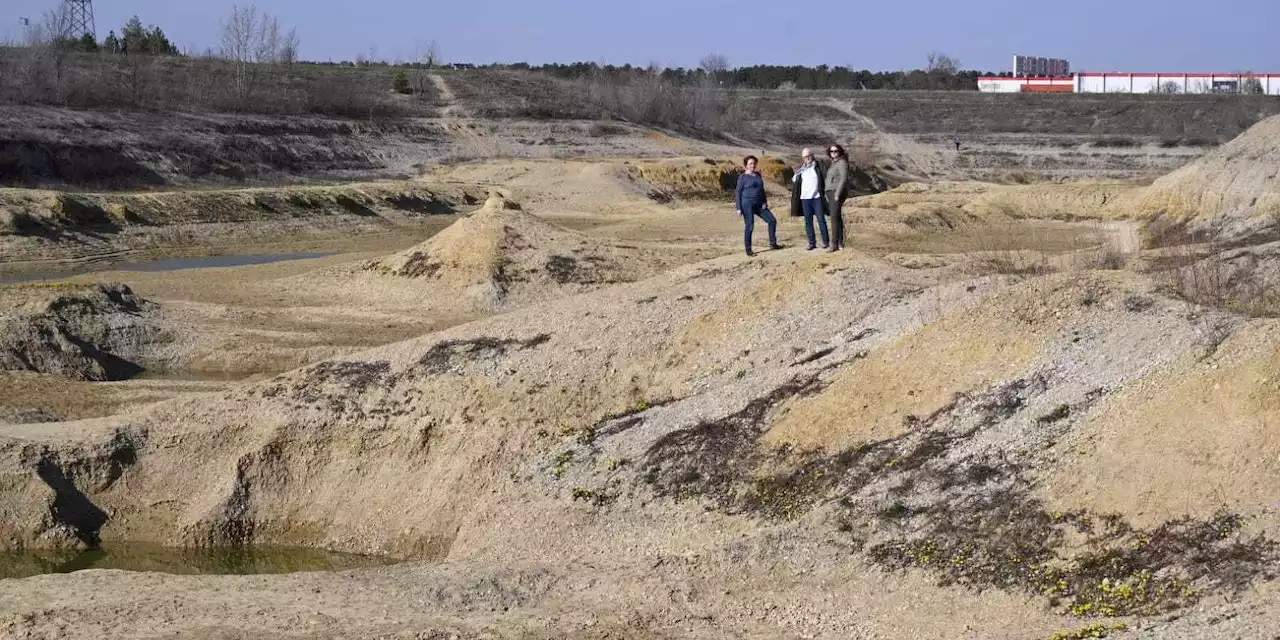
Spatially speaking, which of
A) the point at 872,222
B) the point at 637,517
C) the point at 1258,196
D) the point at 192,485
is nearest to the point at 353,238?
the point at 872,222

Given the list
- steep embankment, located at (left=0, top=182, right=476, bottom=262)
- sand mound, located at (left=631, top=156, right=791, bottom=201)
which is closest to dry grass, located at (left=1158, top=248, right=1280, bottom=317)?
steep embankment, located at (left=0, top=182, right=476, bottom=262)

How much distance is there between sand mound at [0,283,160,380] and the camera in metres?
24.4

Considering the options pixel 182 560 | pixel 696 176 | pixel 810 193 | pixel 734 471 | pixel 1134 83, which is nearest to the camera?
pixel 734 471

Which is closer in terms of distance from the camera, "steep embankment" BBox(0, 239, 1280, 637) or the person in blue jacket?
"steep embankment" BBox(0, 239, 1280, 637)

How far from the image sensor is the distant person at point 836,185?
20.8 metres

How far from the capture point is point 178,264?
131 ft

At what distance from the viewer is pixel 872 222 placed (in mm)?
40844

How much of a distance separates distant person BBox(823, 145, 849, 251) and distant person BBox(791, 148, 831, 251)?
0.47ft

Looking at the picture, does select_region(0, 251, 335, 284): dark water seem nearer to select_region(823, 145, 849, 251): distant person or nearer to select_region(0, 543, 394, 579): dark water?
select_region(0, 543, 394, 579): dark water

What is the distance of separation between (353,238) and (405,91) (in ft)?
134

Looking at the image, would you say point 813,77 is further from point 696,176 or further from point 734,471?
point 734,471

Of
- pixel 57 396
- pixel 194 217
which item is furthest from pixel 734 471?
pixel 194 217

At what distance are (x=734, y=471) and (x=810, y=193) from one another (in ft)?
23.8

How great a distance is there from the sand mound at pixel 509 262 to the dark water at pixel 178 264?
8.75m
